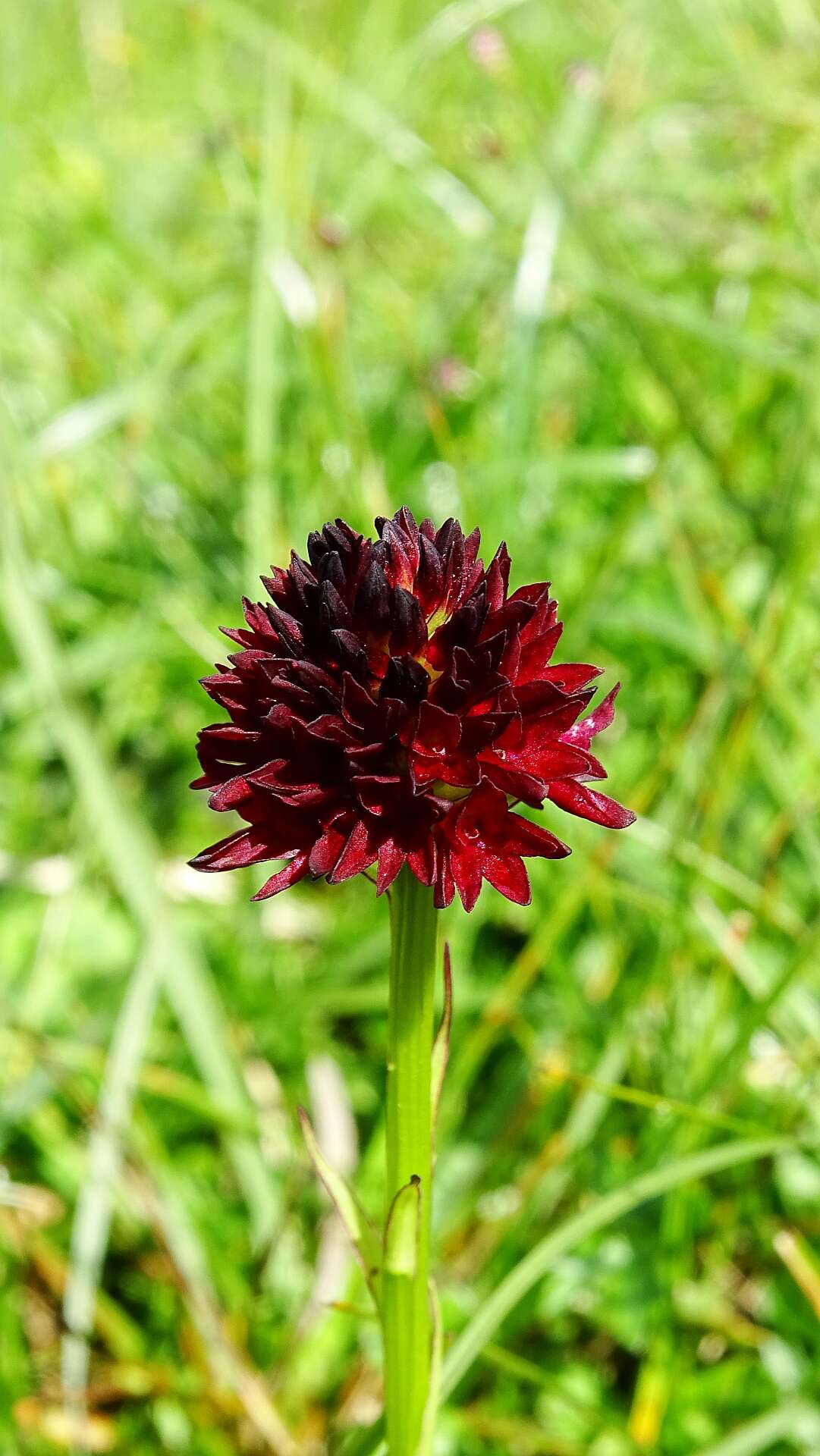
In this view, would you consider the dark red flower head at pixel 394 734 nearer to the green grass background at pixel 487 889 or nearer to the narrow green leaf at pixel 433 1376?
the narrow green leaf at pixel 433 1376

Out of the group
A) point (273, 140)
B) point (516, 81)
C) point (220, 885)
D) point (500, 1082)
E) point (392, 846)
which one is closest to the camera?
point (392, 846)

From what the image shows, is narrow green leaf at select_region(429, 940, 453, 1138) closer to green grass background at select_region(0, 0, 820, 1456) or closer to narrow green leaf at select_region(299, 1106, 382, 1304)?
narrow green leaf at select_region(299, 1106, 382, 1304)

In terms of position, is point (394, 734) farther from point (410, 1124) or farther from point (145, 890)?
point (145, 890)

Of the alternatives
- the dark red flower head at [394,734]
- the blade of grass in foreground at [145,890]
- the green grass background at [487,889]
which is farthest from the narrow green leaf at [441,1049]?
the blade of grass in foreground at [145,890]

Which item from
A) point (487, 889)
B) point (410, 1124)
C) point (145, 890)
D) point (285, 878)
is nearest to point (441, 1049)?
point (410, 1124)

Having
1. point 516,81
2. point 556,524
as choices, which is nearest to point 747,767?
point 556,524

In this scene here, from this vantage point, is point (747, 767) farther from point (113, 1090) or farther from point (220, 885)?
point (113, 1090)
